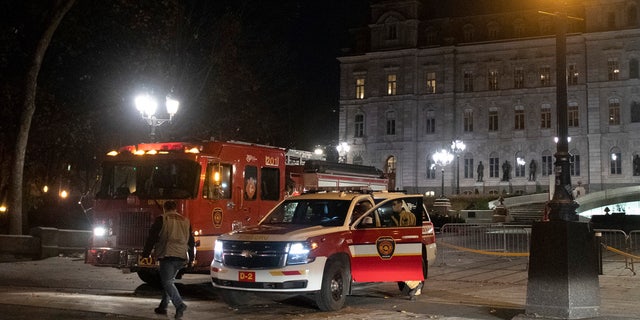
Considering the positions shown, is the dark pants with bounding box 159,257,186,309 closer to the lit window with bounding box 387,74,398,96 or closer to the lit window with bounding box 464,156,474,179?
the lit window with bounding box 464,156,474,179

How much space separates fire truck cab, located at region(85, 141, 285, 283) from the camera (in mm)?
14406

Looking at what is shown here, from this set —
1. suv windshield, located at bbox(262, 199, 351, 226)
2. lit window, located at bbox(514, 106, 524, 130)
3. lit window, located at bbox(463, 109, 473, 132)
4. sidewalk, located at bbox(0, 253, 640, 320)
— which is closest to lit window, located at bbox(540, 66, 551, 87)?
lit window, located at bbox(514, 106, 524, 130)

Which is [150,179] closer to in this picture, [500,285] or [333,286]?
[333,286]

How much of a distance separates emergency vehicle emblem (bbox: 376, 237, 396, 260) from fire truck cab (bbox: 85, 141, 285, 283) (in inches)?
164

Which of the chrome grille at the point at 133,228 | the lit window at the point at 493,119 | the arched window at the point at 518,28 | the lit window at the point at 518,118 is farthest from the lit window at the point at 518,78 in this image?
the chrome grille at the point at 133,228

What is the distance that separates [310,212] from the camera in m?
13.1

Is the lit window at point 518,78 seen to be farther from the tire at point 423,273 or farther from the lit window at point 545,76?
the tire at point 423,273

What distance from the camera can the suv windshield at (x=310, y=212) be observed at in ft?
41.3

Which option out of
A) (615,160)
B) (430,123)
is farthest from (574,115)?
(430,123)

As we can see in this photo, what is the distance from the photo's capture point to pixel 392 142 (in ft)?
243

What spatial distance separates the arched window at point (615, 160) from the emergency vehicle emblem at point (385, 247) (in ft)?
194

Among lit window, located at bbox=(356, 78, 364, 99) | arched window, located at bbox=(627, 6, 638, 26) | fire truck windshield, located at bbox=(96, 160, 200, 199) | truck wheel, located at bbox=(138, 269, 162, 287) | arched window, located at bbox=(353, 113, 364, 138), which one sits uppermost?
arched window, located at bbox=(627, 6, 638, 26)

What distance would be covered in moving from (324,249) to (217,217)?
4.10 metres

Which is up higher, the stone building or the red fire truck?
the stone building
